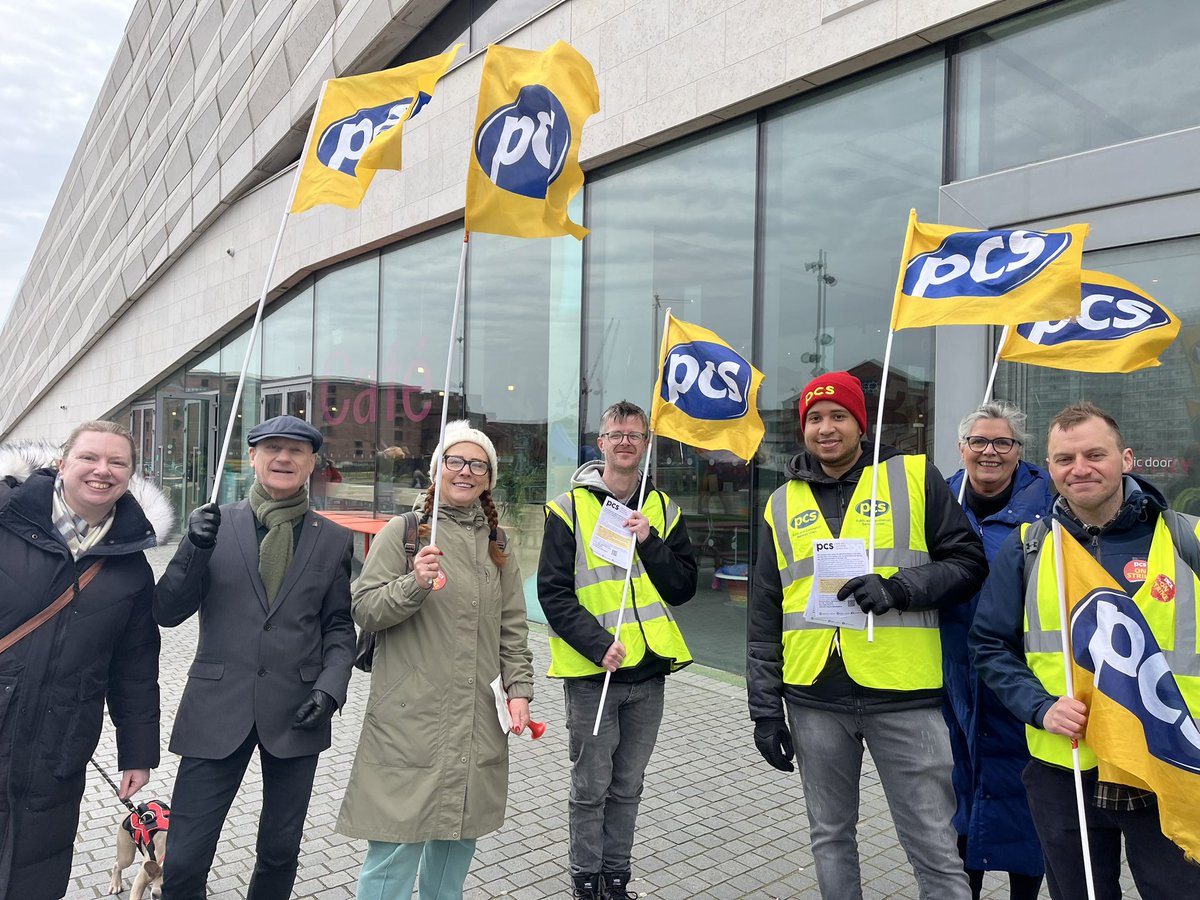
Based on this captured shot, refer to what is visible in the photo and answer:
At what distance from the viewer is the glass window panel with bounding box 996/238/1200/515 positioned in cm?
491

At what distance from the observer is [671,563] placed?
3.59m

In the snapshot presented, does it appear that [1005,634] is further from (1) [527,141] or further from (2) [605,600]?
(1) [527,141]

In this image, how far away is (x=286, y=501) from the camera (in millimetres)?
3027

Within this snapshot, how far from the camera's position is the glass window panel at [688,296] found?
752cm

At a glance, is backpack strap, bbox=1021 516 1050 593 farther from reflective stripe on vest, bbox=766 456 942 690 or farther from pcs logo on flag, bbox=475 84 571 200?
pcs logo on flag, bbox=475 84 571 200

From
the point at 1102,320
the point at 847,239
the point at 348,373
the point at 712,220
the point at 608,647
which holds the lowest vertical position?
the point at 608,647

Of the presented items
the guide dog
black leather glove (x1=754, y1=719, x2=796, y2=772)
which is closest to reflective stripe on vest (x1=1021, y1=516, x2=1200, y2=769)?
black leather glove (x1=754, y1=719, x2=796, y2=772)

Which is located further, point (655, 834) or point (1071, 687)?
point (655, 834)

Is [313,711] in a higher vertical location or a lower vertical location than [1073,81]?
lower

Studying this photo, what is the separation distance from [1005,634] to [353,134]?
3.25 metres

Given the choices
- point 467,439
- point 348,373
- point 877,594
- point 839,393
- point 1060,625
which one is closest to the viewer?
point 1060,625

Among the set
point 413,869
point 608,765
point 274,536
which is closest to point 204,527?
point 274,536

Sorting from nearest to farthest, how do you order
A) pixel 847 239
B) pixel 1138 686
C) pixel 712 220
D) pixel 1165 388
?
pixel 1138 686, pixel 1165 388, pixel 847 239, pixel 712 220

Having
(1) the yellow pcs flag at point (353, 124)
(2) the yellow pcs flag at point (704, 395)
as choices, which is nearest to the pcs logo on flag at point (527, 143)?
(1) the yellow pcs flag at point (353, 124)
